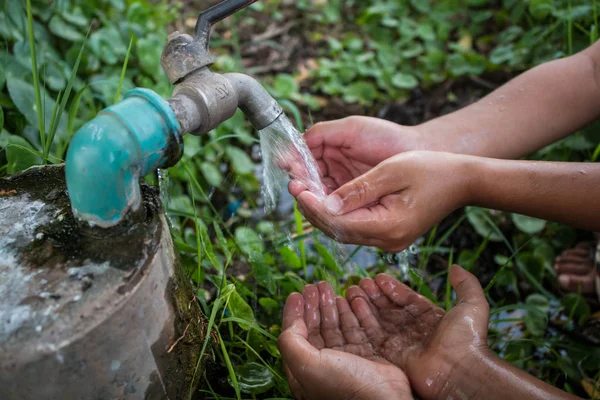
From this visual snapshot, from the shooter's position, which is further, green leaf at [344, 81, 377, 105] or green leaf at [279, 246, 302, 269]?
green leaf at [344, 81, 377, 105]

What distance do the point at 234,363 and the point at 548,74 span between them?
5.67ft

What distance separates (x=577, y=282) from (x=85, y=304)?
2082 mm

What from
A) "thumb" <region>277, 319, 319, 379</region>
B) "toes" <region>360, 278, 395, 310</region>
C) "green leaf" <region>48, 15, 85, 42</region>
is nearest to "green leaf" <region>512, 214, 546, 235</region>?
"toes" <region>360, 278, 395, 310</region>

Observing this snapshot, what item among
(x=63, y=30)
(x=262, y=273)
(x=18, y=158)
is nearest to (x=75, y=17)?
(x=63, y=30)

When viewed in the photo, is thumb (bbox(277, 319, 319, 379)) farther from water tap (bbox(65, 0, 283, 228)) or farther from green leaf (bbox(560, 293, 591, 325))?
green leaf (bbox(560, 293, 591, 325))

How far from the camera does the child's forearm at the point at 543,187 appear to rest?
180cm

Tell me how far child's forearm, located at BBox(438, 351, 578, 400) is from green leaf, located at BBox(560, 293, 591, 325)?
0.71m

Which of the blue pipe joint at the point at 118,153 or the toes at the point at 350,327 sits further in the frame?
the toes at the point at 350,327

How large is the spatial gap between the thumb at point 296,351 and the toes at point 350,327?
0.27 metres

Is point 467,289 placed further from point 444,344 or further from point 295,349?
point 295,349

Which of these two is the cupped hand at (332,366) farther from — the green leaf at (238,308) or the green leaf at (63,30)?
the green leaf at (63,30)

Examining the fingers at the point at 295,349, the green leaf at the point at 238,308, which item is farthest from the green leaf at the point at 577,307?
the green leaf at the point at 238,308

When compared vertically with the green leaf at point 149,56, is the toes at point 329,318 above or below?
below

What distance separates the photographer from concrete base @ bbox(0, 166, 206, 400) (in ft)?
3.90
